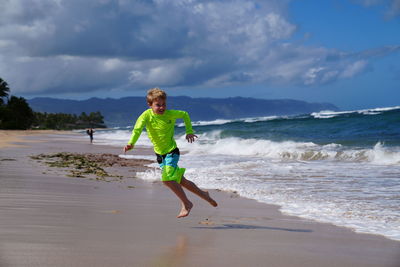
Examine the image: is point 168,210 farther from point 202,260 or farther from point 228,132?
point 228,132

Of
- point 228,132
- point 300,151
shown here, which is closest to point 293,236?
point 300,151

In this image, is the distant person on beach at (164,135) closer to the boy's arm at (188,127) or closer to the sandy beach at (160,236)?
the boy's arm at (188,127)

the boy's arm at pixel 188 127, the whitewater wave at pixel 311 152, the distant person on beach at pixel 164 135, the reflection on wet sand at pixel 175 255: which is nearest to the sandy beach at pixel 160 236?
the reflection on wet sand at pixel 175 255

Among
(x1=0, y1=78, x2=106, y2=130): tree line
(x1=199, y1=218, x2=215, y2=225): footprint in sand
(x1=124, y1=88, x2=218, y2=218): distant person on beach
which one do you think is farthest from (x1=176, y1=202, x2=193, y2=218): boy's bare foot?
(x1=0, y1=78, x2=106, y2=130): tree line

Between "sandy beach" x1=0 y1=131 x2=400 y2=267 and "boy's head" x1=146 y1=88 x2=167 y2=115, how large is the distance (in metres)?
1.19

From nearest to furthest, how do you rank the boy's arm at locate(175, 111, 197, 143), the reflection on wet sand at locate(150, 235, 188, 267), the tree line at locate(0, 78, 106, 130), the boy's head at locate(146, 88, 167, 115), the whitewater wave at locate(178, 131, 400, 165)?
the reflection on wet sand at locate(150, 235, 188, 267) → the boy's head at locate(146, 88, 167, 115) → the boy's arm at locate(175, 111, 197, 143) → the whitewater wave at locate(178, 131, 400, 165) → the tree line at locate(0, 78, 106, 130)

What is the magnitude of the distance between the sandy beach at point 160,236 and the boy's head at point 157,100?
1.19 meters

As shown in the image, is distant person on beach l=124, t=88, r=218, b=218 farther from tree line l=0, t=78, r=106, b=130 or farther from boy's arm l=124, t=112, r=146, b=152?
tree line l=0, t=78, r=106, b=130

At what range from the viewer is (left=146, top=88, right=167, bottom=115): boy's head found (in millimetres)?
5031

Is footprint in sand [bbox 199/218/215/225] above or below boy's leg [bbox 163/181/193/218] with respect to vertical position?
below

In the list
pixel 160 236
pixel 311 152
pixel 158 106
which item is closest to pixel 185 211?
pixel 160 236

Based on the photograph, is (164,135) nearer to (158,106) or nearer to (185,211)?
(158,106)

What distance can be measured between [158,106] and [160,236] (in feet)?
4.96

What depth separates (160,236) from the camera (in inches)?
164
